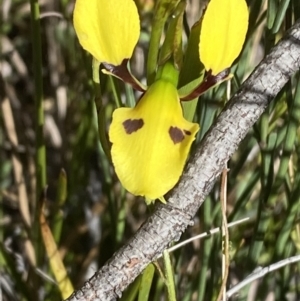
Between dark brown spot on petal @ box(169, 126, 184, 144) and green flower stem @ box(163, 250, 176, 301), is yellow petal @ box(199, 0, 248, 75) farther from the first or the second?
green flower stem @ box(163, 250, 176, 301)

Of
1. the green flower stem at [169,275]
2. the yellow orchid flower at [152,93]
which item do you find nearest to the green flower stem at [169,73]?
the yellow orchid flower at [152,93]

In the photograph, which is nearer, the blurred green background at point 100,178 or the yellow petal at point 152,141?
the yellow petal at point 152,141

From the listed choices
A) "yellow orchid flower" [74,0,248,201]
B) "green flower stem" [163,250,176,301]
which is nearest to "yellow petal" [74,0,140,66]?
"yellow orchid flower" [74,0,248,201]

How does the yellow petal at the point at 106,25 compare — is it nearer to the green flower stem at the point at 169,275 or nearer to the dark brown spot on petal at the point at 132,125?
the dark brown spot on petal at the point at 132,125

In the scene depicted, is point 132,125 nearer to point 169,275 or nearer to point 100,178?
point 169,275

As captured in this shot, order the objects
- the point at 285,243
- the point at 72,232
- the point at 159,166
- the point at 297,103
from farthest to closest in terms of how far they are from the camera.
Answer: the point at 72,232
the point at 285,243
the point at 297,103
the point at 159,166

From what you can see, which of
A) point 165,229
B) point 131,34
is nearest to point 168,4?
point 131,34

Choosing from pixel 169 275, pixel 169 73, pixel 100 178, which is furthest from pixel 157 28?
pixel 100 178

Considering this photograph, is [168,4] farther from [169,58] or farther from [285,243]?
[285,243]
